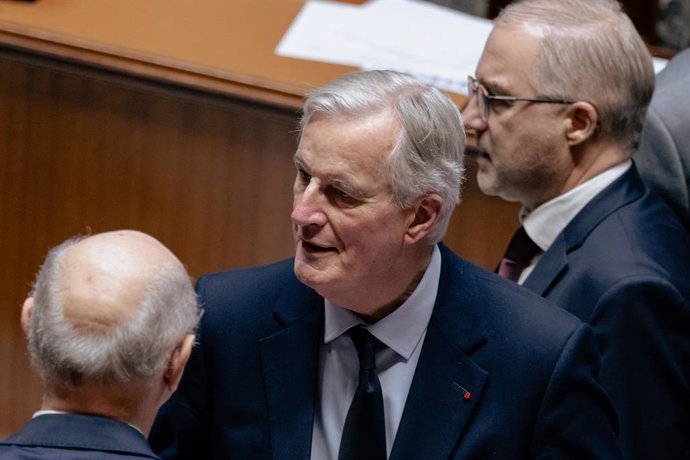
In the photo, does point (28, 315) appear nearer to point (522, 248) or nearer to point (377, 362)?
point (377, 362)

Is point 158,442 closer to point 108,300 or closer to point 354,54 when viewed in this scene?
point 108,300

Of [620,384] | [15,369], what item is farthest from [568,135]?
[15,369]

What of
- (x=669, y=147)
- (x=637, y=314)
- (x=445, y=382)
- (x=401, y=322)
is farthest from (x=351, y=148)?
(x=669, y=147)

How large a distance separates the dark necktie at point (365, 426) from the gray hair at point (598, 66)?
84cm

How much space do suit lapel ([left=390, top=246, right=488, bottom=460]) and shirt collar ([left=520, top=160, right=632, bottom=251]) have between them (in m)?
0.51

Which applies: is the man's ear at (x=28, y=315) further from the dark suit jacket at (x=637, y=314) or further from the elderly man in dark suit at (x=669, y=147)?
the elderly man in dark suit at (x=669, y=147)

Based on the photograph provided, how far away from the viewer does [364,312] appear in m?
2.14

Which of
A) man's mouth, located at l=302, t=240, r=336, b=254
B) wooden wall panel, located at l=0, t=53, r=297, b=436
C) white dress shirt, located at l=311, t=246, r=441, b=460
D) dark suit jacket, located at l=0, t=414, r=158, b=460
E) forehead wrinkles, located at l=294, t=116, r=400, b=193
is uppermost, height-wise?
forehead wrinkles, located at l=294, t=116, r=400, b=193

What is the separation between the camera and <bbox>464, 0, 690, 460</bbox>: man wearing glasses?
2488mm

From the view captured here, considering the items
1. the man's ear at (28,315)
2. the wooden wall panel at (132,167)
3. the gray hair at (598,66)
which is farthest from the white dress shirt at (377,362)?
the wooden wall panel at (132,167)

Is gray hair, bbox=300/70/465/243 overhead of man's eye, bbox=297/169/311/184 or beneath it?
overhead

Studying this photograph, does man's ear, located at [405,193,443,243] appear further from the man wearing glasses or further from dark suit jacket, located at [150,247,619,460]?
the man wearing glasses

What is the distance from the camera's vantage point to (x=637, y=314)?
7.75 ft

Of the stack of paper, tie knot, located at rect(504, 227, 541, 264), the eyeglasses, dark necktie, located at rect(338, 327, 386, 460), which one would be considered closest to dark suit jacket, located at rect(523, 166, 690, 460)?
tie knot, located at rect(504, 227, 541, 264)
